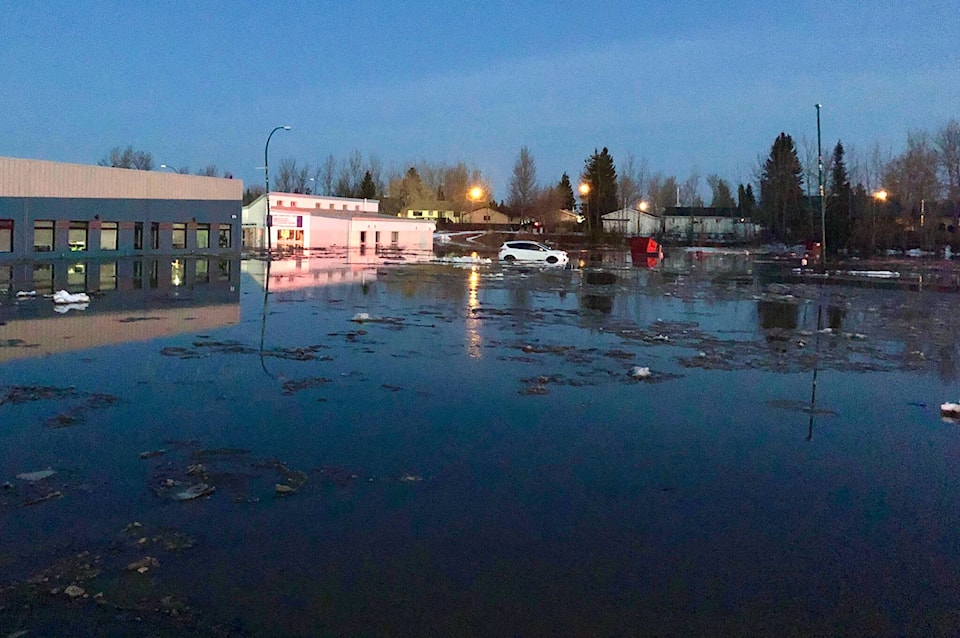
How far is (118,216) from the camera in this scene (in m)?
54.4

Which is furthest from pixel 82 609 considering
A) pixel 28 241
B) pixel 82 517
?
pixel 28 241

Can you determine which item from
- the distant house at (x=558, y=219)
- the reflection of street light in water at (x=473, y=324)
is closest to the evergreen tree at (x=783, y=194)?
the distant house at (x=558, y=219)

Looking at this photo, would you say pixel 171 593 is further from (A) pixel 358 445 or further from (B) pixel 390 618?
(A) pixel 358 445

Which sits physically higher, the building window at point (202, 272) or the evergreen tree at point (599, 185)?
the evergreen tree at point (599, 185)

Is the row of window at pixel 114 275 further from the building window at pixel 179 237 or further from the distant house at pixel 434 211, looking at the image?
the distant house at pixel 434 211

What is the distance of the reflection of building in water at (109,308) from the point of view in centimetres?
1680

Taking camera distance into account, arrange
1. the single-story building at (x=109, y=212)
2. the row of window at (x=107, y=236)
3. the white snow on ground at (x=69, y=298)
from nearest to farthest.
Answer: the white snow on ground at (x=69, y=298) < the row of window at (x=107, y=236) < the single-story building at (x=109, y=212)

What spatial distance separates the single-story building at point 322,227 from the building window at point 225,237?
46.9 feet

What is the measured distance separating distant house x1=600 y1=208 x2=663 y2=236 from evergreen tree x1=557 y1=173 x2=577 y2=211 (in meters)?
10.4

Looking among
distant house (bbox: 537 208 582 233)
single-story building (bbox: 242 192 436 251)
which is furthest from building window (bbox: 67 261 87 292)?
distant house (bbox: 537 208 582 233)

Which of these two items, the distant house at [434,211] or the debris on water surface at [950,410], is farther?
the distant house at [434,211]

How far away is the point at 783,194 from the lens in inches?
4510

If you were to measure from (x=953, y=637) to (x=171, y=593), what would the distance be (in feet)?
17.2

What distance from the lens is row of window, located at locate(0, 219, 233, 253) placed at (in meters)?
46.9
